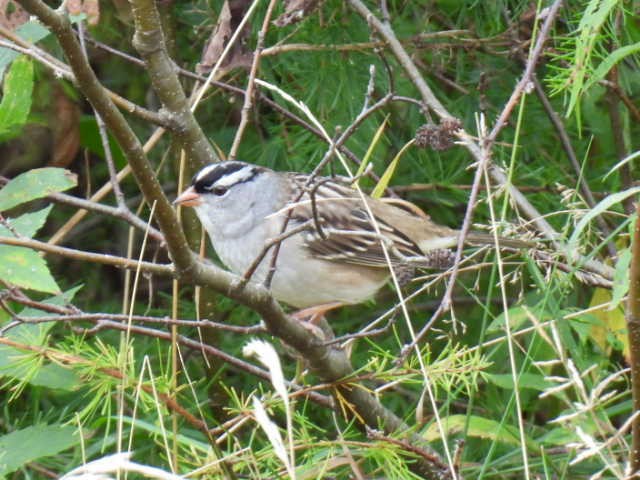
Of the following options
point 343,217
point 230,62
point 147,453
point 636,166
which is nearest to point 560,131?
point 636,166

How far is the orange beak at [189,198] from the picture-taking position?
2729 millimetres

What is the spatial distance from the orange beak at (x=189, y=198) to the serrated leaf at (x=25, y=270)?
2.77 ft

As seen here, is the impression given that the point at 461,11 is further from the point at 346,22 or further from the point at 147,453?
the point at 147,453

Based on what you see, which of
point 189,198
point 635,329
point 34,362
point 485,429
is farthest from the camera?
point 189,198

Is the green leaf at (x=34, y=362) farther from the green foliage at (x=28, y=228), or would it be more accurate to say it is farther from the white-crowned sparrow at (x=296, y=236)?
the white-crowned sparrow at (x=296, y=236)

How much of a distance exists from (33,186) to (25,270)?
8.2 inches

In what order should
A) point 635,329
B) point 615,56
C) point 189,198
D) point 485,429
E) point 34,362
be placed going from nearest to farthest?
point 635,329 < point 615,56 < point 34,362 < point 485,429 < point 189,198

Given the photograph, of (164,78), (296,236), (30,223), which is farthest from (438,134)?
(296,236)

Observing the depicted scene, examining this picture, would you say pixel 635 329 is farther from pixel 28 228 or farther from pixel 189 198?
pixel 189 198

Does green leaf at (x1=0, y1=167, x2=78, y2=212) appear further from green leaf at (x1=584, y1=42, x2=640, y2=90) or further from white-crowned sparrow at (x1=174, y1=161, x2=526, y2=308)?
green leaf at (x1=584, y1=42, x2=640, y2=90)

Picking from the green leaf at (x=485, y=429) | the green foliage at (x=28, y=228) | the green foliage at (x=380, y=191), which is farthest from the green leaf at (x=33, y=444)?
the green leaf at (x=485, y=429)

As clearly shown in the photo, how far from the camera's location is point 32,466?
100 inches

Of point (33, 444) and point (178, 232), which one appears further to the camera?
point (33, 444)

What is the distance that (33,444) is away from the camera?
2.13m
